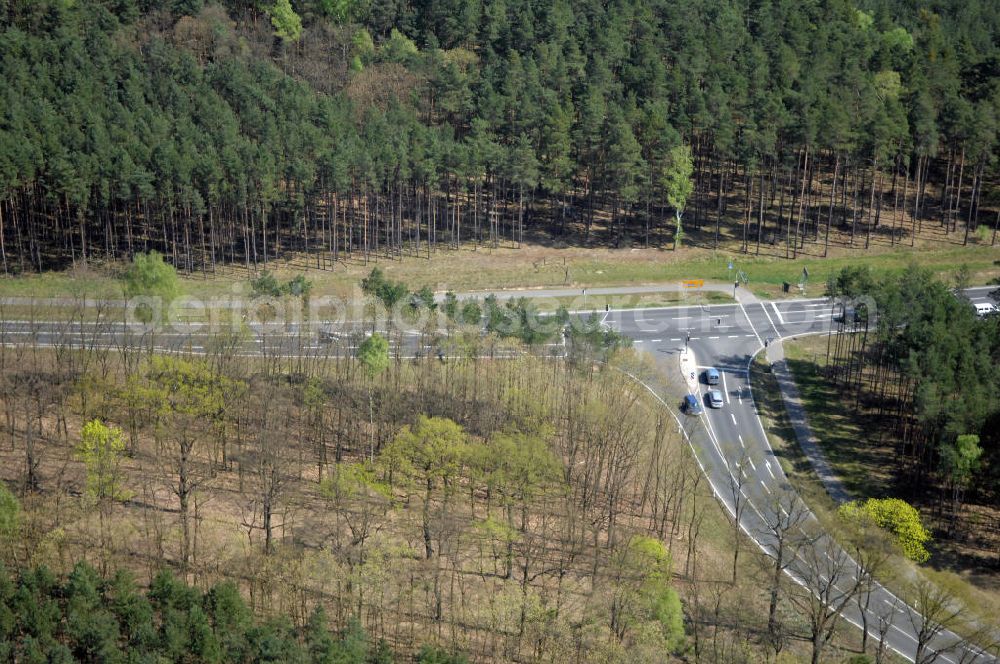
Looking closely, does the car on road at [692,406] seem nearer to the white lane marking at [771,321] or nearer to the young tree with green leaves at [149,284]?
the white lane marking at [771,321]

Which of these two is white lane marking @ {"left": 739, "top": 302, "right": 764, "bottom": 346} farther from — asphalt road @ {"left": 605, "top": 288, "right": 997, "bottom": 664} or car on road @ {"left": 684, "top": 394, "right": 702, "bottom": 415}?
car on road @ {"left": 684, "top": 394, "right": 702, "bottom": 415}

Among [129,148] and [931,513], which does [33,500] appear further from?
[931,513]

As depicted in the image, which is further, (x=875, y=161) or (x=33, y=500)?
(x=875, y=161)

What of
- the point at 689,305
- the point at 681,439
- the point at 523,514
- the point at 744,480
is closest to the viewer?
the point at 523,514

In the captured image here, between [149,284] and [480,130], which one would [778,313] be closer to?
[480,130]

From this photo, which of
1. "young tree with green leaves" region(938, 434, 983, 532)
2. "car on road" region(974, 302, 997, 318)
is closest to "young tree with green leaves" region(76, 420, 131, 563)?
"young tree with green leaves" region(938, 434, 983, 532)

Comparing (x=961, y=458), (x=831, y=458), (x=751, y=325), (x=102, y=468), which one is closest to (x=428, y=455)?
(x=102, y=468)

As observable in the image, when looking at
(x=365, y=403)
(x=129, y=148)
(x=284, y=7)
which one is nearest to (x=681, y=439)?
(x=365, y=403)
